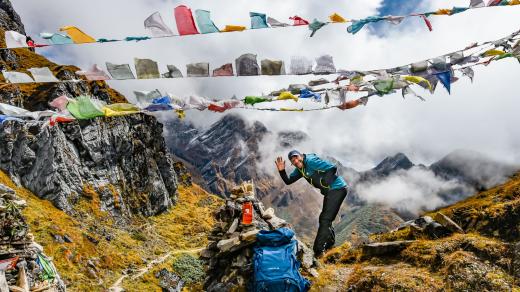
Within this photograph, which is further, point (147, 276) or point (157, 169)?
point (157, 169)

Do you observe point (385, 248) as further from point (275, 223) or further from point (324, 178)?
point (324, 178)

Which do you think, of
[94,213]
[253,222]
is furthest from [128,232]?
[253,222]

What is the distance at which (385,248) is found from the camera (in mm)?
13305

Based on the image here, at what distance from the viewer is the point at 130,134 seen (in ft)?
281

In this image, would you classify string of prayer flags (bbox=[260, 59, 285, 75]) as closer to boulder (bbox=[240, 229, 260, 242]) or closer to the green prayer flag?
the green prayer flag

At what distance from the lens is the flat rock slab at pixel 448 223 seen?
12.9m

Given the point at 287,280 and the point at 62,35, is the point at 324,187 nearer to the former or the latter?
the point at 287,280

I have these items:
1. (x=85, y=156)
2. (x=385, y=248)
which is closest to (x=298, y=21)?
(x=385, y=248)

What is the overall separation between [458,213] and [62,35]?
14.2 m

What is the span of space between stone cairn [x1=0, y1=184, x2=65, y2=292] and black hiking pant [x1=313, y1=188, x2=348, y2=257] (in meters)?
9.46

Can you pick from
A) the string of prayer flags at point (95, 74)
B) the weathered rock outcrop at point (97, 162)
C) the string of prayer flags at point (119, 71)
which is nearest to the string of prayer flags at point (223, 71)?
the string of prayer flags at point (119, 71)

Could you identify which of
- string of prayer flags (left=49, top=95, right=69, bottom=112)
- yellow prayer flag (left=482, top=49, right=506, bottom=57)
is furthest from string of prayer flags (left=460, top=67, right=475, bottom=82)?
string of prayer flags (left=49, top=95, right=69, bottom=112)

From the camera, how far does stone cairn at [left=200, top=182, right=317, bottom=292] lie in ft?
37.7

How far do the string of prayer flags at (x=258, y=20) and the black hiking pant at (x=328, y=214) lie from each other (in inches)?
172
